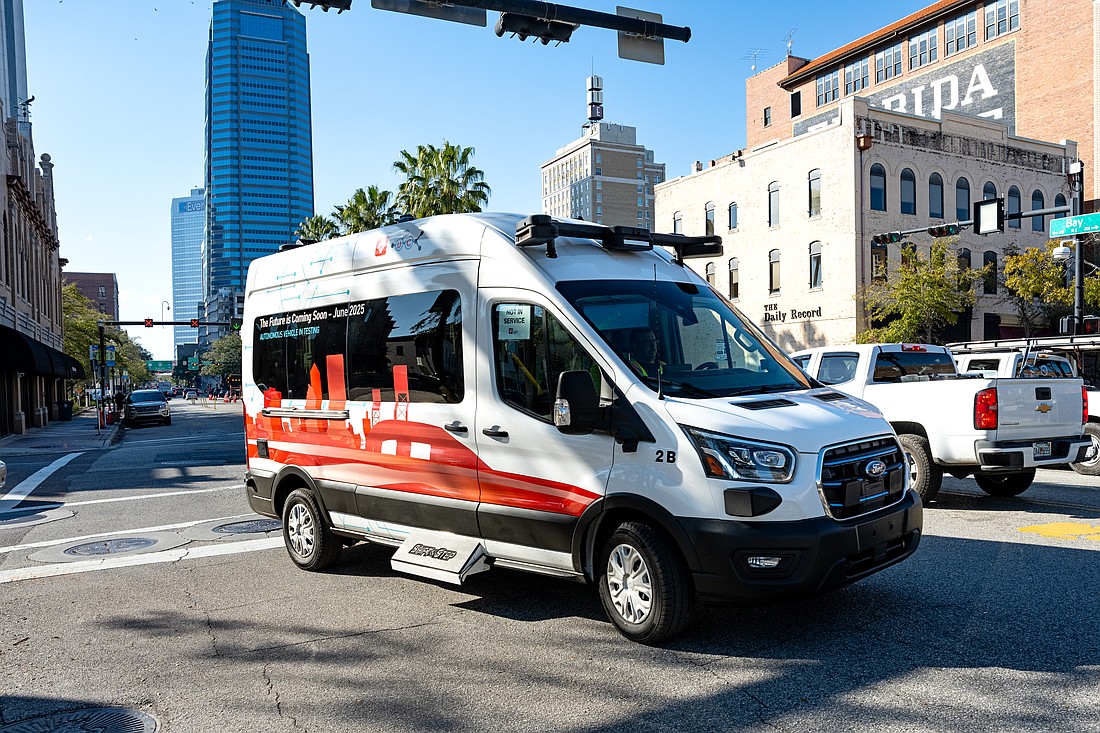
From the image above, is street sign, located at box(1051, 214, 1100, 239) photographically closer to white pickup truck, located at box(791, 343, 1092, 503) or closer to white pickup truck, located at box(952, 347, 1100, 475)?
white pickup truck, located at box(952, 347, 1100, 475)

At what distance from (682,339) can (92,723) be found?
158 inches

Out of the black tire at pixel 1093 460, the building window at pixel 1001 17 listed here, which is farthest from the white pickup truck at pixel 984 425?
the building window at pixel 1001 17

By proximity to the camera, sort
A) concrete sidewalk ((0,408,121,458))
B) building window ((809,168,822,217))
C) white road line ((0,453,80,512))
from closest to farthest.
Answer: white road line ((0,453,80,512)) → concrete sidewalk ((0,408,121,458)) → building window ((809,168,822,217))

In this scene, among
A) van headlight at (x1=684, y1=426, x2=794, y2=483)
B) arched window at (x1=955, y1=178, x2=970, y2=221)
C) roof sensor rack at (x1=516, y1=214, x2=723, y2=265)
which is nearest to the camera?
van headlight at (x1=684, y1=426, x2=794, y2=483)

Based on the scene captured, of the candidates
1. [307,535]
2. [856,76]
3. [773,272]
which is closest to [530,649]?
[307,535]

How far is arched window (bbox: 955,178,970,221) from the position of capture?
4160 cm

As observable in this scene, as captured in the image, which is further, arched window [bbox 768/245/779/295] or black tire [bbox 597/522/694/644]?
arched window [bbox 768/245/779/295]

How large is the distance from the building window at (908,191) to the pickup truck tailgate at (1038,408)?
3276 cm

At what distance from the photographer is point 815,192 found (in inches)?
1574

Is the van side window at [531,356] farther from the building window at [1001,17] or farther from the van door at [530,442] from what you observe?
the building window at [1001,17]

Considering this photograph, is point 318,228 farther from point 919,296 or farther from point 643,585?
point 643,585

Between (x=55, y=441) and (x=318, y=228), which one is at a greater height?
(x=318, y=228)

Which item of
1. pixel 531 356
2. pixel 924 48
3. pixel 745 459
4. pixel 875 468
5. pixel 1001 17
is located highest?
pixel 1001 17

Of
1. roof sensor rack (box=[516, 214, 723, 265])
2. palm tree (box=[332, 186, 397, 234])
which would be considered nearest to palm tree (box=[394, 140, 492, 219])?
palm tree (box=[332, 186, 397, 234])
